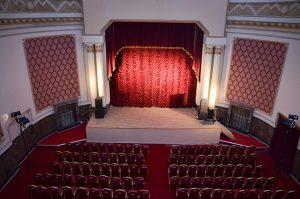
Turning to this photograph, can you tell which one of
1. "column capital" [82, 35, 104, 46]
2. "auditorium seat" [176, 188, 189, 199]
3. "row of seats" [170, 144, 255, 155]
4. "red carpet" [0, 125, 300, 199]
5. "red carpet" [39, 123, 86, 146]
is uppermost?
"column capital" [82, 35, 104, 46]

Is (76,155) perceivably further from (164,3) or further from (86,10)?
(164,3)

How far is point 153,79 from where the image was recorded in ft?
44.9

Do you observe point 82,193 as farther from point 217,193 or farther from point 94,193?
point 217,193

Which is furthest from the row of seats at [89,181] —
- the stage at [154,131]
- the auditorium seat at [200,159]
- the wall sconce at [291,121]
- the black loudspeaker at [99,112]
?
the wall sconce at [291,121]

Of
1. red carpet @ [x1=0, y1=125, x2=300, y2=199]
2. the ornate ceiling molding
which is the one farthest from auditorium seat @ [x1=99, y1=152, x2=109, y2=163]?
the ornate ceiling molding

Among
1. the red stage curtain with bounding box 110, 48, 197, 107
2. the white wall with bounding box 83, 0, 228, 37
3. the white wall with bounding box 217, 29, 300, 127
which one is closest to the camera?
the white wall with bounding box 217, 29, 300, 127

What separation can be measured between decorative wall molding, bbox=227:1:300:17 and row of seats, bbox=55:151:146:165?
7.18m

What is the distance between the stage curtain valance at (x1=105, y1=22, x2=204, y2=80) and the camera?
12508 millimetres

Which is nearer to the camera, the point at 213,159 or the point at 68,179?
the point at 68,179

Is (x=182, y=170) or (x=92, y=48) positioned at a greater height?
(x=92, y=48)

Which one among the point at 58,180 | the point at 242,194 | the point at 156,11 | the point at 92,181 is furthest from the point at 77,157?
the point at 156,11

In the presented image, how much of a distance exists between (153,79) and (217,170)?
6238 mm

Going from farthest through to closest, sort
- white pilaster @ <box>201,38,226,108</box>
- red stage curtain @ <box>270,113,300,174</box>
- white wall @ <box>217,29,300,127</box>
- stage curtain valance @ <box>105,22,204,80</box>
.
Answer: stage curtain valance @ <box>105,22,204,80</box>
white pilaster @ <box>201,38,226,108</box>
red stage curtain @ <box>270,113,300,174</box>
white wall @ <box>217,29,300,127</box>

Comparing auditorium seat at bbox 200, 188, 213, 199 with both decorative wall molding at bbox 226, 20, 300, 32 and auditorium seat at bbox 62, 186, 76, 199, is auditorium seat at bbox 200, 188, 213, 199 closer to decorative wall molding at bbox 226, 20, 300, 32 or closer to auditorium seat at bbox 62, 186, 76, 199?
auditorium seat at bbox 62, 186, 76, 199
